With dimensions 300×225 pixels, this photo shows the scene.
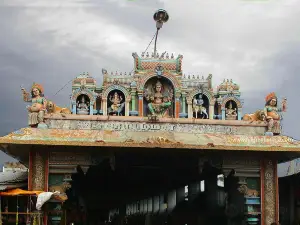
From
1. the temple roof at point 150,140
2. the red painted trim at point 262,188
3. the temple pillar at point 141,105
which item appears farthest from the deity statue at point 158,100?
the red painted trim at point 262,188

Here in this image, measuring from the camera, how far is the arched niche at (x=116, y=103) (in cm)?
2168

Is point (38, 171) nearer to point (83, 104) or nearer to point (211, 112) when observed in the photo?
point (83, 104)

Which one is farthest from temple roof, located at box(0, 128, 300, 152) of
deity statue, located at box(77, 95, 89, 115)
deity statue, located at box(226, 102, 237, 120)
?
deity statue, located at box(226, 102, 237, 120)

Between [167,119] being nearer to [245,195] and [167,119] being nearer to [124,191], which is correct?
[245,195]

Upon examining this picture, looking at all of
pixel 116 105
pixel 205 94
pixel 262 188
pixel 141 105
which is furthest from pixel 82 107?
pixel 262 188

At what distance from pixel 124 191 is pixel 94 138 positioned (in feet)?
55.2

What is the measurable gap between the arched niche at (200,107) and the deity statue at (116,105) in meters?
3.09

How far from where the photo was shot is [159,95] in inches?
864

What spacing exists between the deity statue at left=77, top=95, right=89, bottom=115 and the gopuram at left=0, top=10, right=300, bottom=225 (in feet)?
0.14

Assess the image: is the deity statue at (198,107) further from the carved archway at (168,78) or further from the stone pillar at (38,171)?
the stone pillar at (38,171)

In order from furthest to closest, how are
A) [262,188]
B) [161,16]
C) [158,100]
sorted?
1. [161,16]
2. [158,100]
3. [262,188]

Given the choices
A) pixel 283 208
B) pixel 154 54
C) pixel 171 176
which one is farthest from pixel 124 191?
pixel 154 54

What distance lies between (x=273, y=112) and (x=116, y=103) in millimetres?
6663

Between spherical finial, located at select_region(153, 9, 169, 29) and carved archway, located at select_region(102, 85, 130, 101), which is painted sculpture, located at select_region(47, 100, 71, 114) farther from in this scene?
spherical finial, located at select_region(153, 9, 169, 29)
